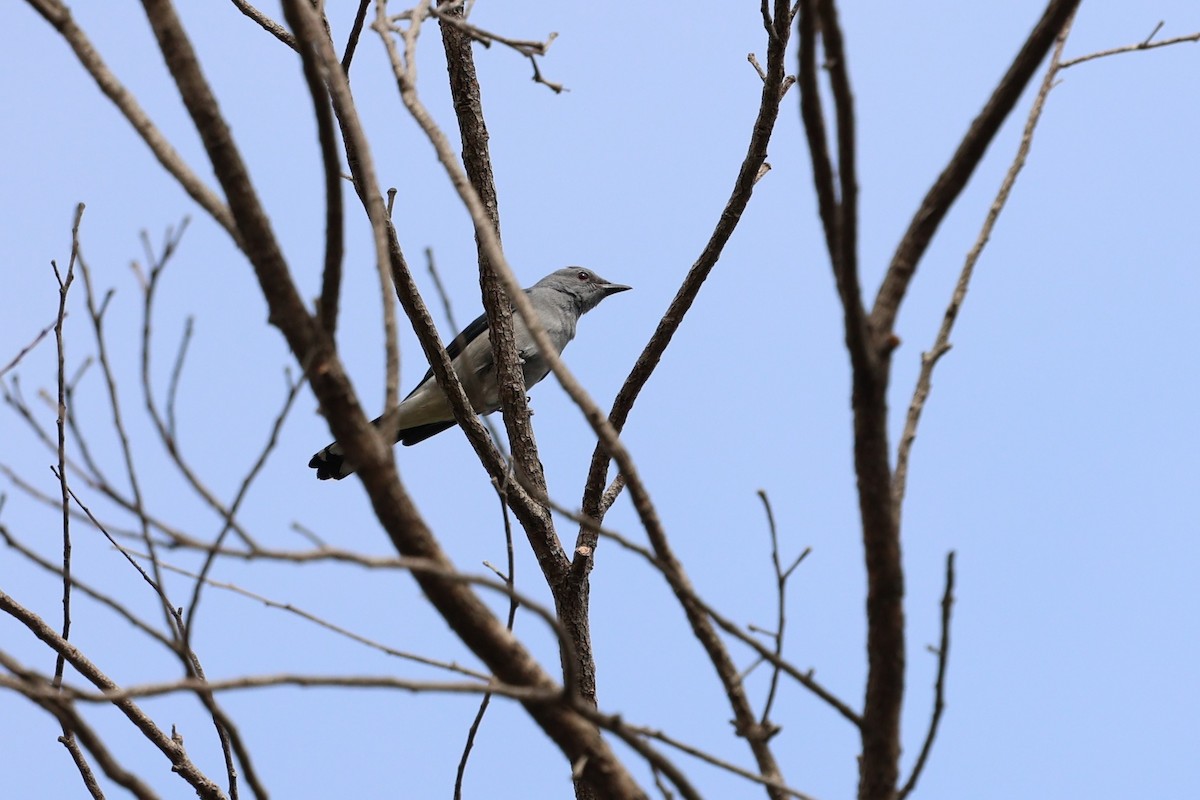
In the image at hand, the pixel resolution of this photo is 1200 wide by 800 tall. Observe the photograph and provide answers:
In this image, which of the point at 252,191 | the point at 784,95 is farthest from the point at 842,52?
the point at 784,95

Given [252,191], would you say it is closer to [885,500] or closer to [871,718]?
[885,500]

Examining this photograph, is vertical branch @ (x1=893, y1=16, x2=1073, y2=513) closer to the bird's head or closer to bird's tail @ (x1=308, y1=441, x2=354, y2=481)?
bird's tail @ (x1=308, y1=441, x2=354, y2=481)

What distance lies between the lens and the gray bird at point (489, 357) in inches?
329

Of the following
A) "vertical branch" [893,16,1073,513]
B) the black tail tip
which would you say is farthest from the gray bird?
"vertical branch" [893,16,1073,513]

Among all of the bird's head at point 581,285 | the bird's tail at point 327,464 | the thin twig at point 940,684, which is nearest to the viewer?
the thin twig at point 940,684

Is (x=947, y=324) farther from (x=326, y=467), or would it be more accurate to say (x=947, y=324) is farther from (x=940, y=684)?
(x=326, y=467)

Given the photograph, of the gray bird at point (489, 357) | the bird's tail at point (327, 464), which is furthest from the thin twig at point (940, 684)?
the bird's tail at point (327, 464)

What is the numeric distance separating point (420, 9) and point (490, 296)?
2.72 m

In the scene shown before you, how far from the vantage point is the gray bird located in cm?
837

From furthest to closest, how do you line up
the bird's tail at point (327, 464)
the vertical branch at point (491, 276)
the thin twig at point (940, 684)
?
1. the bird's tail at point (327, 464)
2. the vertical branch at point (491, 276)
3. the thin twig at point (940, 684)

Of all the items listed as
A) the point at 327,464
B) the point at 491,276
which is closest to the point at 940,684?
the point at 491,276

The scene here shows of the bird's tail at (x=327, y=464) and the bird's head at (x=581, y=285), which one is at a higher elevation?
the bird's head at (x=581, y=285)

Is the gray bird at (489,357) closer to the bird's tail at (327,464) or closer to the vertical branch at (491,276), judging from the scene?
the bird's tail at (327,464)

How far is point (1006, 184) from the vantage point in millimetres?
2234
